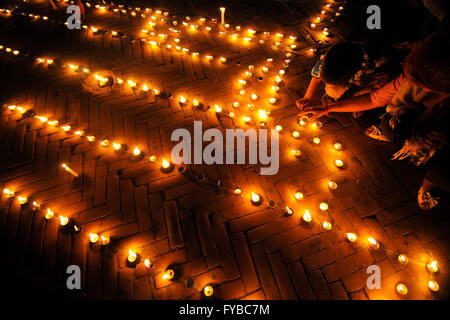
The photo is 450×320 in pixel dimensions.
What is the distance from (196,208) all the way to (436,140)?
231cm

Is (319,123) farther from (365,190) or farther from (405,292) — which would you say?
(405,292)

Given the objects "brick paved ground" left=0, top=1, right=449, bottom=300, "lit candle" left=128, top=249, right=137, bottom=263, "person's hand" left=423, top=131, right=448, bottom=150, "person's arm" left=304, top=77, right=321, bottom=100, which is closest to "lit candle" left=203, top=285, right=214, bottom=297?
"brick paved ground" left=0, top=1, right=449, bottom=300

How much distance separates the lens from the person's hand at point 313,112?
275cm

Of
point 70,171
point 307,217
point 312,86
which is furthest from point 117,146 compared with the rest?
point 312,86

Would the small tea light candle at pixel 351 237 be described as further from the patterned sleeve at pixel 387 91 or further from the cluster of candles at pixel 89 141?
the cluster of candles at pixel 89 141

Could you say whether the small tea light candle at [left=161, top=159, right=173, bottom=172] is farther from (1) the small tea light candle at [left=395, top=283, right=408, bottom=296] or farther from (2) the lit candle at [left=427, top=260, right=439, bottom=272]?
(2) the lit candle at [left=427, top=260, right=439, bottom=272]

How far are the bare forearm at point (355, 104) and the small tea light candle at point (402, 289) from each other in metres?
1.81

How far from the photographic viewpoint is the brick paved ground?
2107 millimetres

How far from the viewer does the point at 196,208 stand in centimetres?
249

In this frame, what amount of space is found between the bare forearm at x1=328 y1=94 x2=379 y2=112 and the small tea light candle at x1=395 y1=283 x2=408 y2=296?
1809 mm

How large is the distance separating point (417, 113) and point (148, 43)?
4221mm

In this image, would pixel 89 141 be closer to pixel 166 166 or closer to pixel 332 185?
pixel 166 166

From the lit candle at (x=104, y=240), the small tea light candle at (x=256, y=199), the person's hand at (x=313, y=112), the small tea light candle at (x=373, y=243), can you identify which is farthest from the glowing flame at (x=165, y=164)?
the small tea light candle at (x=373, y=243)

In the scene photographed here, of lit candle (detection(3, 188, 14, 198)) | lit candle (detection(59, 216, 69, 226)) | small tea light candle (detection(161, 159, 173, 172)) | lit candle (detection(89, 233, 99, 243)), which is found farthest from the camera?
small tea light candle (detection(161, 159, 173, 172))
